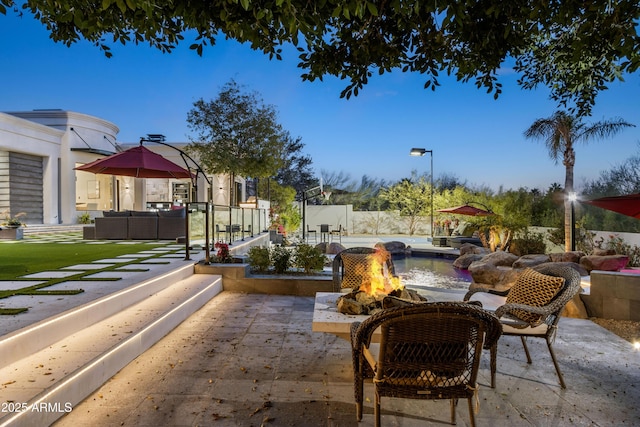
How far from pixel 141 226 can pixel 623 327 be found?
10393 mm

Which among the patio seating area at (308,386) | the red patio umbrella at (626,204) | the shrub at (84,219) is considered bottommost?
the patio seating area at (308,386)

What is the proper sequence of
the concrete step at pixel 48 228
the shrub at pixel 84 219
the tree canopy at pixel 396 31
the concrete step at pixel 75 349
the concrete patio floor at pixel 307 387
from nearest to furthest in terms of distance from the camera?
the concrete step at pixel 75 349, the concrete patio floor at pixel 307 387, the tree canopy at pixel 396 31, the concrete step at pixel 48 228, the shrub at pixel 84 219

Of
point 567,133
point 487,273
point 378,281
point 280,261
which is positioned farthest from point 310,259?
point 567,133

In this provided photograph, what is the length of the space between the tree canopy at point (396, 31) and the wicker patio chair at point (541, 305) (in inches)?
62.3

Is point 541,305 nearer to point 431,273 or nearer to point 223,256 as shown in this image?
point 223,256

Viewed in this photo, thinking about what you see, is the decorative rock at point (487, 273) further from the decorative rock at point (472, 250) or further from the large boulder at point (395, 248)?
the large boulder at point (395, 248)

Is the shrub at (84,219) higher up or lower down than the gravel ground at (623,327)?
higher up

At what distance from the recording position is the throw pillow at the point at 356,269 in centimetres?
397

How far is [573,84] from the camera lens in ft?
13.8

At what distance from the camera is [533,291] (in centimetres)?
298

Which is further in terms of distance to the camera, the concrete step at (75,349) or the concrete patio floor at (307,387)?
the concrete patio floor at (307,387)

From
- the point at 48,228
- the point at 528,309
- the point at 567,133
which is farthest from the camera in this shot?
the point at 48,228

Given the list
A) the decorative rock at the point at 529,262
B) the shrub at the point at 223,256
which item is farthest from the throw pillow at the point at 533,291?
the decorative rock at the point at 529,262

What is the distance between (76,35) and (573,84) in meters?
5.34
